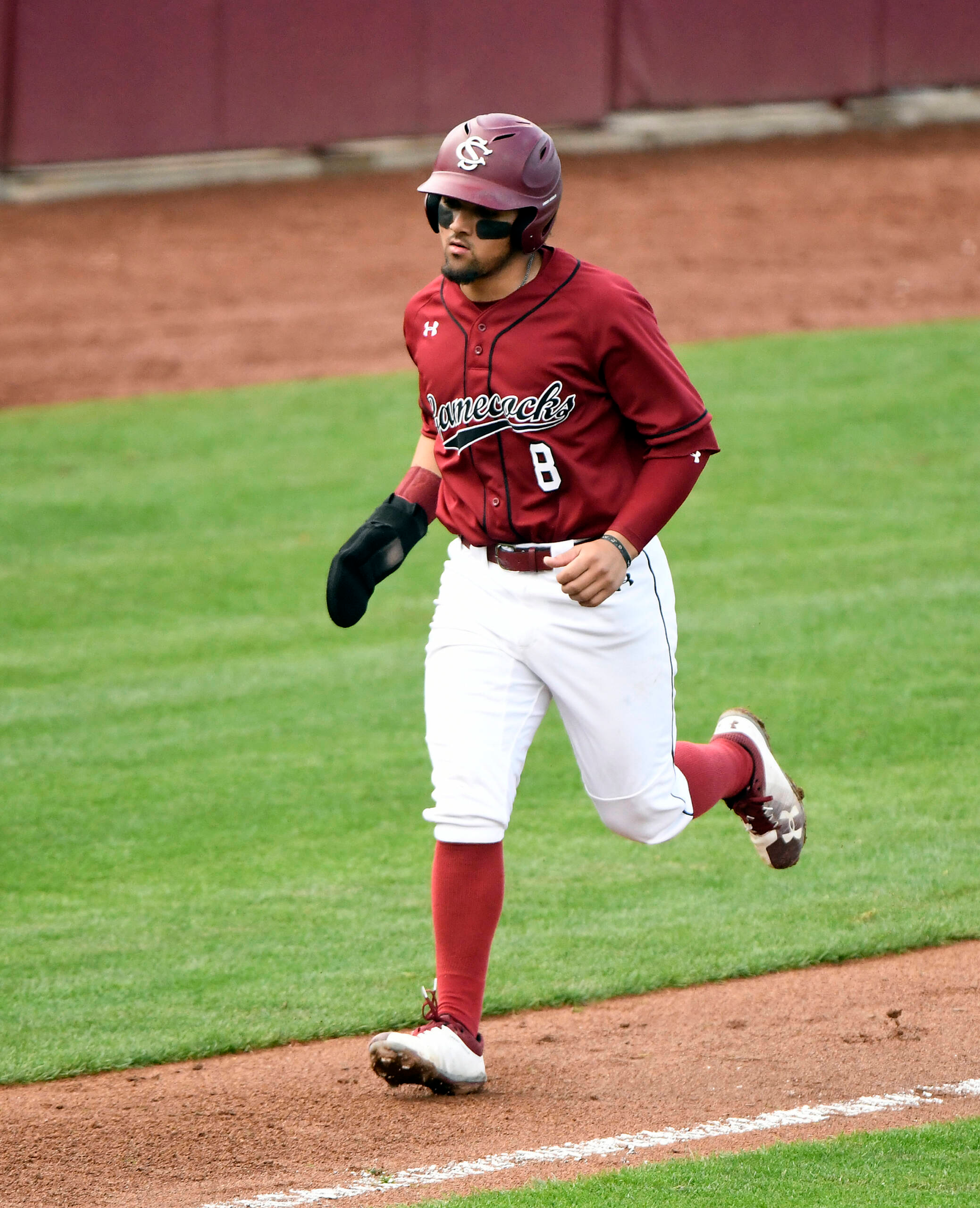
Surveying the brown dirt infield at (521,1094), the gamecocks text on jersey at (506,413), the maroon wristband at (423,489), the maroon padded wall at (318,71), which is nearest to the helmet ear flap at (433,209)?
the gamecocks text on jersey at (506,413)

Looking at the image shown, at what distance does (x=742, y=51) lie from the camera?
19.4 meters

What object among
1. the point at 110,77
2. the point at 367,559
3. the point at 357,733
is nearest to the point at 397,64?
the point at 110,77

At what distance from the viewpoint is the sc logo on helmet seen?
3.70m

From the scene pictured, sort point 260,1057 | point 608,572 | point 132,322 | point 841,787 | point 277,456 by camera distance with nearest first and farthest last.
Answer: point 608,572
point 260,1057
point 841,787
point 277,456
point 132,322

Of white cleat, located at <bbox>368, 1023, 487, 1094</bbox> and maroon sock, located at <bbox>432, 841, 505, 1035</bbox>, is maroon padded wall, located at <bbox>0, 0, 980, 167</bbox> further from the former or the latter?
white cleat, located at <bbox>368, 1023, 487, 1094</bbox>

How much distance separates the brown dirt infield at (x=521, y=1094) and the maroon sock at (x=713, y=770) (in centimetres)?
57

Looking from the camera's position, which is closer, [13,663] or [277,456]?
[13,663]

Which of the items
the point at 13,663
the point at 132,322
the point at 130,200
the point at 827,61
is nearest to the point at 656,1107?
the point at 13,663

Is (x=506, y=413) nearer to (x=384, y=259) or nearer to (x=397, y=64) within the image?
(x=384, y=259)

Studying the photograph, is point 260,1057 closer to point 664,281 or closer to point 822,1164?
point 822,1164

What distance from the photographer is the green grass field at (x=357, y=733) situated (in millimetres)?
4789

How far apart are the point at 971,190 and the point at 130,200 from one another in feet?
27.9

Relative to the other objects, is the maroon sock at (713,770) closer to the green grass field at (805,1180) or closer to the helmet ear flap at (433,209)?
the green grass field at (805,1180)

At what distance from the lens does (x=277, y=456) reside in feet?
37.3
